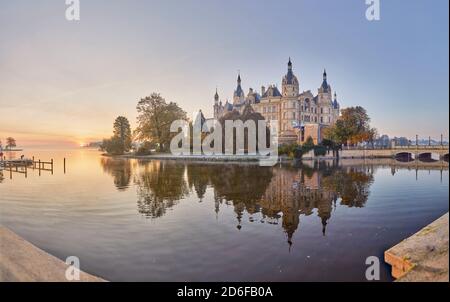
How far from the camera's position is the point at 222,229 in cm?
955

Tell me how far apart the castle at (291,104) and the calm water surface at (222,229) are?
185ft

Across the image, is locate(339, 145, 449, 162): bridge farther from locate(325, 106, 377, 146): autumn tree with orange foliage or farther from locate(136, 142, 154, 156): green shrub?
locate(136, 142, 154, 156): green shrub

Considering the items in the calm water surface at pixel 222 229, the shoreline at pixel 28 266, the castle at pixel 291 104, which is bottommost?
the calm water surface at pixel 222 229

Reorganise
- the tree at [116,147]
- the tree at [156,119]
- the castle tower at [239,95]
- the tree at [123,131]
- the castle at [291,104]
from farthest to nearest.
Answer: the castle tower at [239,95] < the castle at [291,104] < the tree at [123,131] < the tree at [116,147] < the tree at [156,119]

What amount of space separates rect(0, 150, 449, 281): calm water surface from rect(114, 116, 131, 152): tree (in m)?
59.3

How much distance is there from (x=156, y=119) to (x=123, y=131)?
2213cm

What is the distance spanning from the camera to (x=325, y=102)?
89438 mm

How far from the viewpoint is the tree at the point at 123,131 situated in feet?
246

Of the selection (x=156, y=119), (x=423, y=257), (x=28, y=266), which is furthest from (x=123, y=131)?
(x=423, y=257)

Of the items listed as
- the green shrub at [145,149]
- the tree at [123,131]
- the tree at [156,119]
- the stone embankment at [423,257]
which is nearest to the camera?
the stone embankment at [423,257]

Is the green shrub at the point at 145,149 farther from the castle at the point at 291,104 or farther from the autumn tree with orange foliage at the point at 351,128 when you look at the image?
the autumn tree with orange foliage at the point at 351,128

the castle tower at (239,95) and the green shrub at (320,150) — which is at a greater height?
the castle tower at (239,95)

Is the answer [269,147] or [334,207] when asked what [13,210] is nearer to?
[334,207]

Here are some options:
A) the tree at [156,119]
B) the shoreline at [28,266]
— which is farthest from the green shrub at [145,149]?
the shoreline at [28,266]
